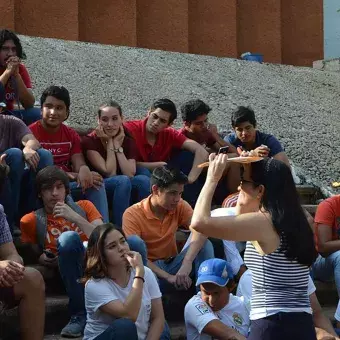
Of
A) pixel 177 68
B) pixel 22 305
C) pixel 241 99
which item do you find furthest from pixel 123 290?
pixel 177 68

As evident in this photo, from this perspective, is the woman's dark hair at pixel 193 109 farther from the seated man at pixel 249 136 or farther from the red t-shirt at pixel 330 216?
the red t-shirt at pixel 330 216

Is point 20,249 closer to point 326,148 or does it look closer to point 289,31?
point 326,148

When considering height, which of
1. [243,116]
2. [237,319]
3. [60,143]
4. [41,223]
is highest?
[243,116]

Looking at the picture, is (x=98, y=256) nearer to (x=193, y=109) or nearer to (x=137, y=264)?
(x=137, y=264)

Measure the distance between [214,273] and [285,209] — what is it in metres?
1.30

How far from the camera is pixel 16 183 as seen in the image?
496 centimetres

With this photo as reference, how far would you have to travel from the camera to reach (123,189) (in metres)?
5.34

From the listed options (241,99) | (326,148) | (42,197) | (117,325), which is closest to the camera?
(117,325)

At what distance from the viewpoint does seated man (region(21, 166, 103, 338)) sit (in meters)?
4.41

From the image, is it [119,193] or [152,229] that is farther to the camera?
[119,193]

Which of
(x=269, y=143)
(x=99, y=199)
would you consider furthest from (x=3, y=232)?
(x=269, y=143)

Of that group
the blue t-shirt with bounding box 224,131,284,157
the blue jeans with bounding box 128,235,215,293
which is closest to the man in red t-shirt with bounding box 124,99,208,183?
the blue t-shirt with bounding box 224,131,284,157

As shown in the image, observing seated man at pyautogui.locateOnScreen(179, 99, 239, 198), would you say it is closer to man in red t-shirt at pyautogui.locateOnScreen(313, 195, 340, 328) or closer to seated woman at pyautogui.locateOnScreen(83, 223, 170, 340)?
man in red t-shirt at pyautogui.locateOnScreen(313, 195, 340, 328)

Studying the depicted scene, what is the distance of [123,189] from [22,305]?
4.69 ft
